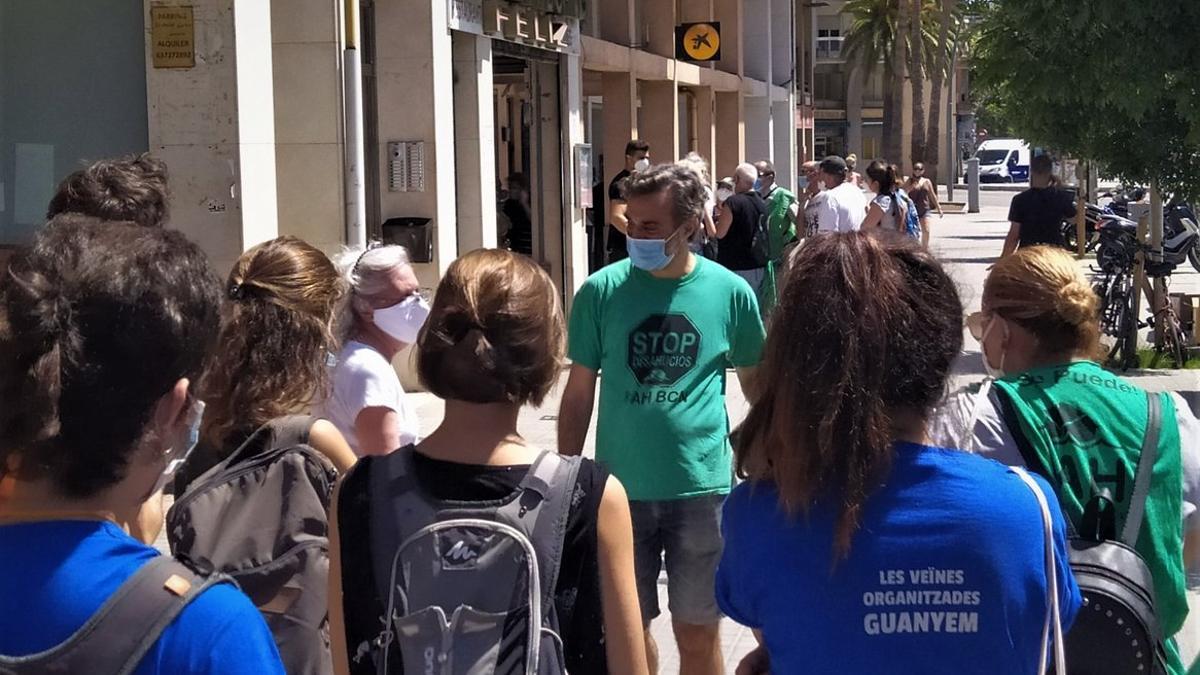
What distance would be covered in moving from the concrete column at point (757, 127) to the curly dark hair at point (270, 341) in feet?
96.2

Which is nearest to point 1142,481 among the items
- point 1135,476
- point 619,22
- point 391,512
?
point 1135,476

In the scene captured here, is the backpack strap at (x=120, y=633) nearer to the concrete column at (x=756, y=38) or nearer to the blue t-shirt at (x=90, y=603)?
the blue t-shirt at (x=90, y=603)

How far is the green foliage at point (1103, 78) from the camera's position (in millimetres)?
7578

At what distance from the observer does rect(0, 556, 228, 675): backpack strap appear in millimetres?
1653

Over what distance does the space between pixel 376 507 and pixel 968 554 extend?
1.00 meters

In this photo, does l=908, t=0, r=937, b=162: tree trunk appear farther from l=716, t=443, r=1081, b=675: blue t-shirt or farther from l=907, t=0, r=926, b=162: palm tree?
l=716, t=443, r=1081, b=675: blue t-shirt

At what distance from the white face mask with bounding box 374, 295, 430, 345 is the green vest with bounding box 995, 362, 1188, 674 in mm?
1534

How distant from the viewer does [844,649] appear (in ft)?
7.59

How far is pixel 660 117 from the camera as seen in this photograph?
23.0m

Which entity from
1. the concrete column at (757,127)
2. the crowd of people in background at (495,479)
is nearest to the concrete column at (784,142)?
the concrete column at (757,127)

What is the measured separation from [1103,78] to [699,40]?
597 inches

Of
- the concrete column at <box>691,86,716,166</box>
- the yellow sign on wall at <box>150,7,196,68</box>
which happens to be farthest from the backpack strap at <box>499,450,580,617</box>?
the concrete column at <box>691,86,716,166</box>

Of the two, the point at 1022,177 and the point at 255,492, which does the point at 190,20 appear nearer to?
the point at 255,492

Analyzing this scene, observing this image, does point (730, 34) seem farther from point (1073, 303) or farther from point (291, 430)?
point (291, 430)
